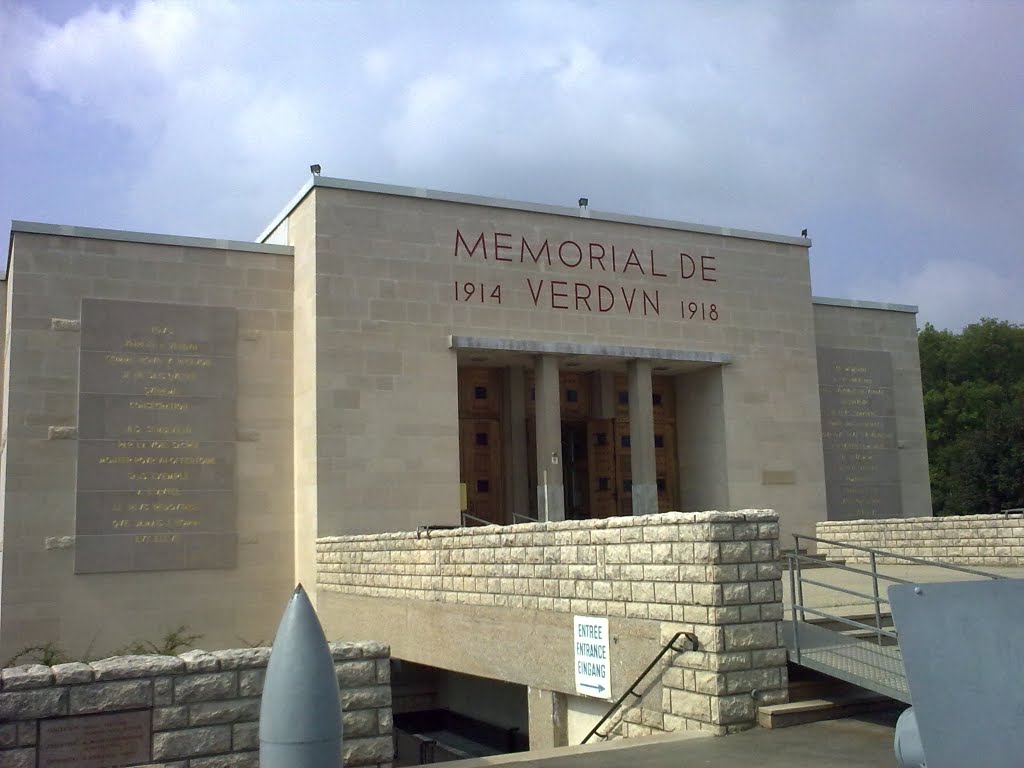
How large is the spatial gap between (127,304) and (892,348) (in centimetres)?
1834

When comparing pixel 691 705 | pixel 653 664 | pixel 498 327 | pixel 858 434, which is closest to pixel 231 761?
pixel 653 664

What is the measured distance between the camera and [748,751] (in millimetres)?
8656

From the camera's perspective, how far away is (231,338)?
2016 centimetres

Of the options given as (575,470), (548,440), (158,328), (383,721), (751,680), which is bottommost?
(383,721)

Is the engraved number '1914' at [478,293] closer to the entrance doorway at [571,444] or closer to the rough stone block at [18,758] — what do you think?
the entrance doorway at [571,444]

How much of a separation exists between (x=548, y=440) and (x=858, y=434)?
9.18m

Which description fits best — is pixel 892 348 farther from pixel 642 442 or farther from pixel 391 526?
pixel 391 526

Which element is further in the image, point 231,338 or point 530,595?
point 231,338

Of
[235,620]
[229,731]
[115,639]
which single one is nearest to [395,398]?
[235,620]

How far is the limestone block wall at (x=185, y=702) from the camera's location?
7.80 m

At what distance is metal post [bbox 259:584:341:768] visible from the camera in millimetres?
6984

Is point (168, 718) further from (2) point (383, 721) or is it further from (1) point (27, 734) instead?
(2) point (383, 721)

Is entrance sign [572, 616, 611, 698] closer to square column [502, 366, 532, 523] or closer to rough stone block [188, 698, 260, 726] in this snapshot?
rough stone block [188, 698, 260, 726]

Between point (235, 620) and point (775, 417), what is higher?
point (775, 417)
